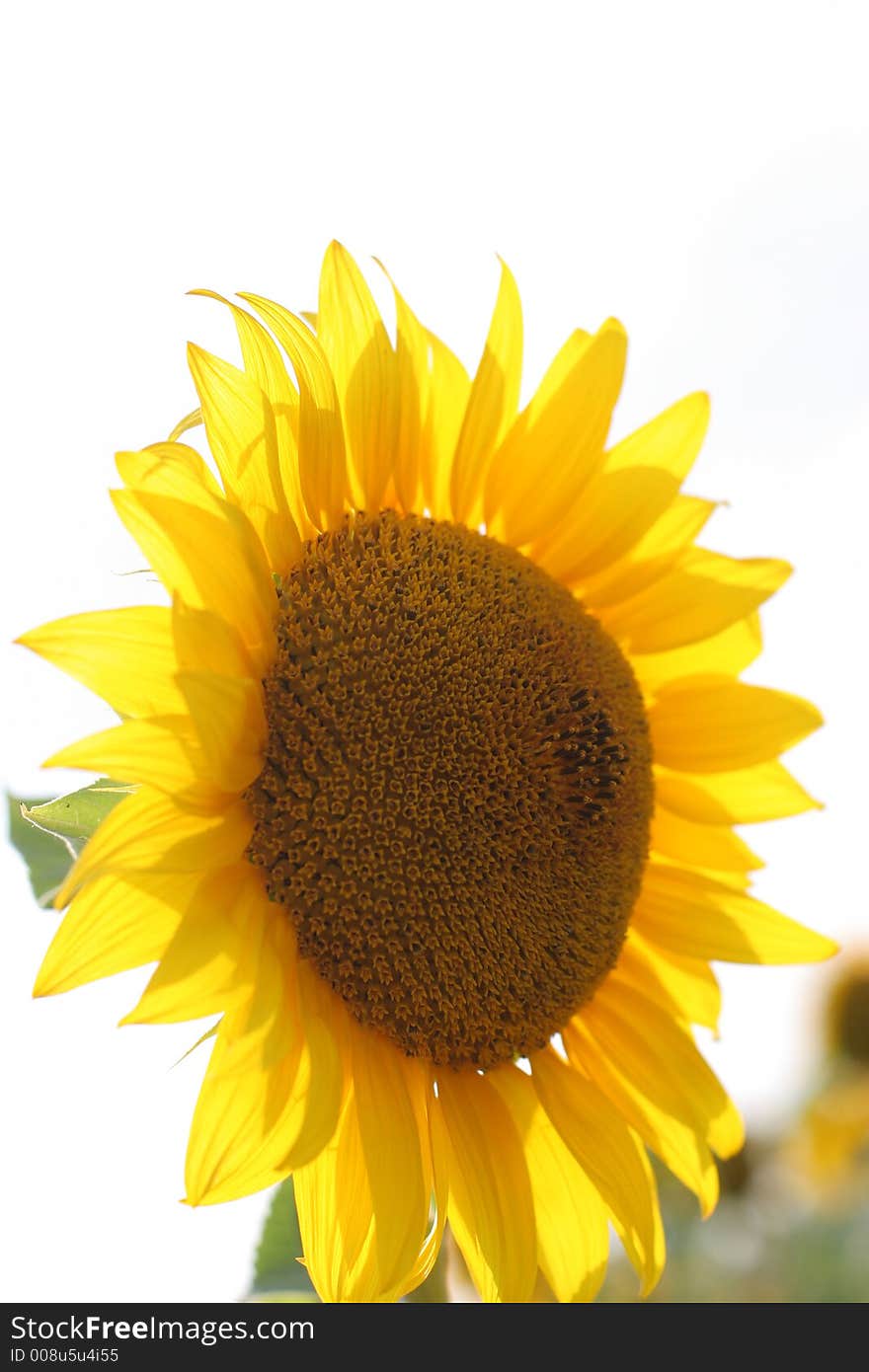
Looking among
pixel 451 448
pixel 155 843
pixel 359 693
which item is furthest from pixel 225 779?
pixel 451 448

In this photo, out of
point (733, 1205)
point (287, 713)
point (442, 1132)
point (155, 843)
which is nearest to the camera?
point (155, 843)

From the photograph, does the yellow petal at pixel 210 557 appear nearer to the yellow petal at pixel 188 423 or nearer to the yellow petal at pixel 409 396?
the yellow petal at pixel 188 423

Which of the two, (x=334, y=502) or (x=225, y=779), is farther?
(x=334, y=502)

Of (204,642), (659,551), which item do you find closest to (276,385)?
(204,642)

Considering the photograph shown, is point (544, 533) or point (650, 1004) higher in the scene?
point (544, 533)

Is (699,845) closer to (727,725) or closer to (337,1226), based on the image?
(727,725)

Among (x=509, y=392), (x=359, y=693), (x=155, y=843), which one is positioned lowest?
(x=155, y=843)

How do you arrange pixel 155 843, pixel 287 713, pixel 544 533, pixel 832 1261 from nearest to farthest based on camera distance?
1. pixel 155 843
2. pixel 287 713
3. pixel 544 533
4. pixel 832 1261

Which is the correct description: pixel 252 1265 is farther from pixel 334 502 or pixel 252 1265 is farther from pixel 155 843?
pixel 334 502

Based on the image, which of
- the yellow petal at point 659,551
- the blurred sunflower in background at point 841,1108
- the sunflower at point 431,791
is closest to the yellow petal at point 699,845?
the sunflower at point 431,791
